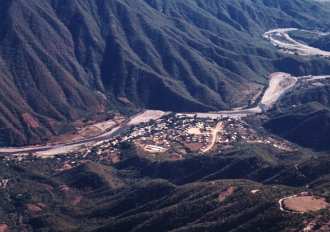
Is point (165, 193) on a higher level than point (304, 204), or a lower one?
lower

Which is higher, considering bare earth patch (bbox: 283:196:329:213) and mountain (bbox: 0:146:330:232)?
bare earth patch (bbox: 283:196:329:213)

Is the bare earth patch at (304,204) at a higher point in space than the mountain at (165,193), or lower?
higher

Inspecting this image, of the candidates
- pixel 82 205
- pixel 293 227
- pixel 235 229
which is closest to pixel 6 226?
pixel 82 205

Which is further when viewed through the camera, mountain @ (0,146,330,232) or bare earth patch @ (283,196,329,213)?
mountain @ (0,146,330,232)

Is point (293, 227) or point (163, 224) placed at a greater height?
point (293, 227)

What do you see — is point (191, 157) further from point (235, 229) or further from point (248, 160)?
point (235, 229)

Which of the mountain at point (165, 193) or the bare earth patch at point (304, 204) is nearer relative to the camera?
the bare earth patch at point (304, 204)

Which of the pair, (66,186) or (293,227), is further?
(66,186)

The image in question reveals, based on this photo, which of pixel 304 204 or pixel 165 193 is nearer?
pixel 304 204
